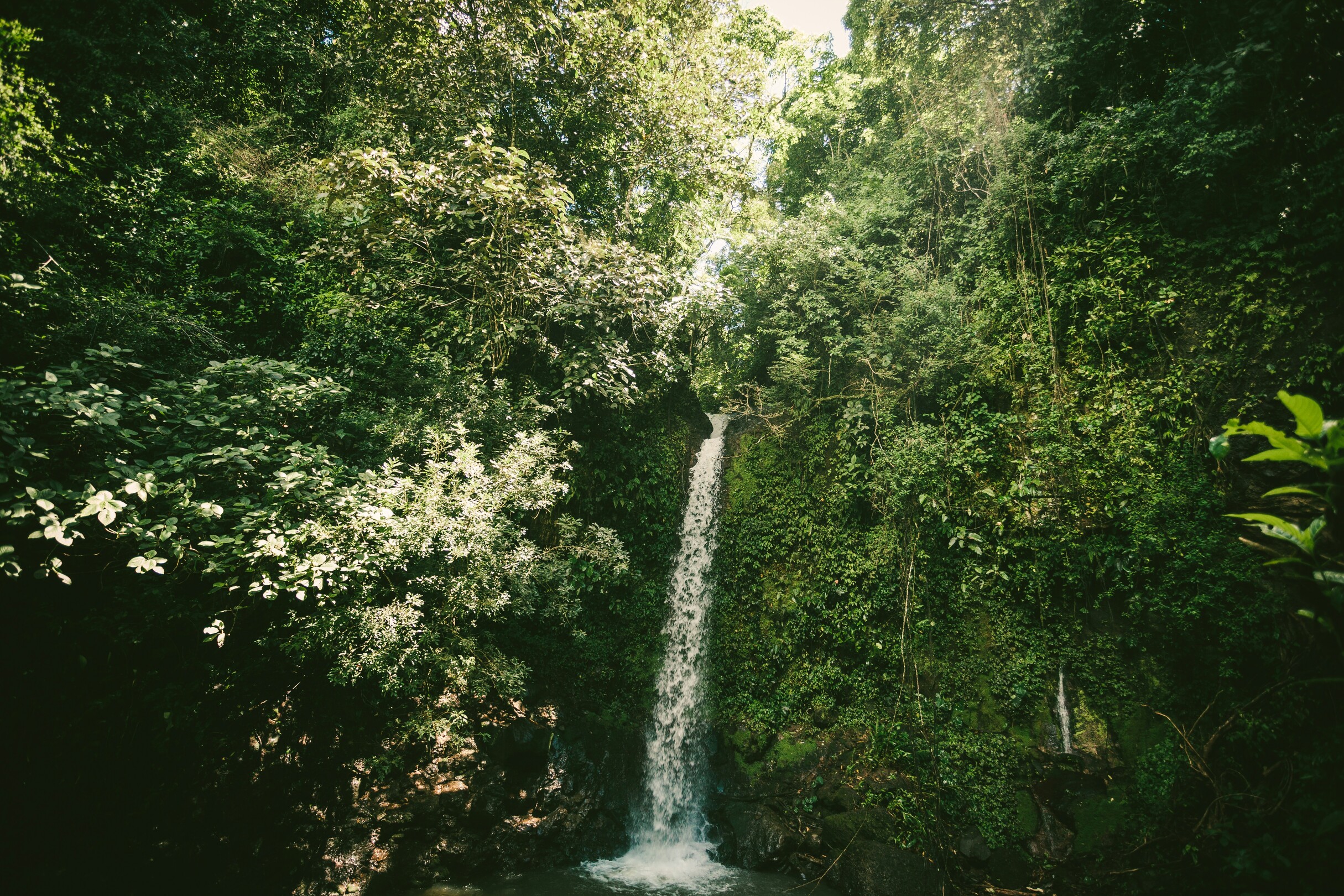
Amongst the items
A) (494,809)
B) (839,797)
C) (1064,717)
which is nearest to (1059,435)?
(1064,717)

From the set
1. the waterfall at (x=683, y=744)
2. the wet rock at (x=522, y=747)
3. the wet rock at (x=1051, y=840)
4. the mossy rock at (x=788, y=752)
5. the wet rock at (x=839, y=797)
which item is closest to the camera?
the wet rock at (x=1051, y=840)

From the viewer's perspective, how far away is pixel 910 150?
31.9ft

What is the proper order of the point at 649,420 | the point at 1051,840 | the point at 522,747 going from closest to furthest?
the point at 1051,840, the point at 522,747, the point at 649,420

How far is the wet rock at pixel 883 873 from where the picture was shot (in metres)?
5.82

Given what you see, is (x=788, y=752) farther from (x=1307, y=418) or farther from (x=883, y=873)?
(x=1307, y=418)

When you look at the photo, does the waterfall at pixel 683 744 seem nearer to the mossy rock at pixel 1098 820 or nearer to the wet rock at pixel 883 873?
the wet rock at pixel 883 873

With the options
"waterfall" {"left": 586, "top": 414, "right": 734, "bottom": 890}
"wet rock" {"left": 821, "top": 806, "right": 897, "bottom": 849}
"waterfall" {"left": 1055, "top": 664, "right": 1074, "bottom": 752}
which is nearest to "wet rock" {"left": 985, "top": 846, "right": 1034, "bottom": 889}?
"wet rock" {"left": 821, "top": 806, "right": 897, "bottom": 849}

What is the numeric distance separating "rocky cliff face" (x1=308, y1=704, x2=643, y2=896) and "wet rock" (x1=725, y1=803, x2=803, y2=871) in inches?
66.3

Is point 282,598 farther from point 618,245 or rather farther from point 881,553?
point 881,553

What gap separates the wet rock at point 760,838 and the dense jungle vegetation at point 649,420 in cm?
69

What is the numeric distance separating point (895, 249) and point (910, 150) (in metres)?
2.01

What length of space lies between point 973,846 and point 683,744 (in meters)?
4.03

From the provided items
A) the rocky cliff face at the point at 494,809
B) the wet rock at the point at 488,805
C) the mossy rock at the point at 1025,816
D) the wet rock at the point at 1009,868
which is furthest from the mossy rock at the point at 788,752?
the wet rock at the point at 488,805

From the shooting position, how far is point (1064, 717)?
19.3ft
